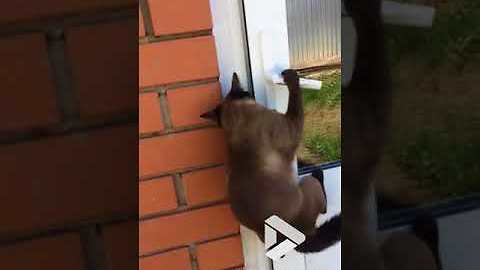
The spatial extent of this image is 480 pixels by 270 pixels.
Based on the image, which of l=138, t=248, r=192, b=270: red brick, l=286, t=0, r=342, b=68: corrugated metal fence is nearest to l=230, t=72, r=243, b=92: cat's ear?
l=286, t=0, r=342, b=68: corrugated metal fence

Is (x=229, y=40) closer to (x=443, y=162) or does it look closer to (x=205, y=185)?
(x=205, y=185)

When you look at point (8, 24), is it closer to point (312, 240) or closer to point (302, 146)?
point (302, 146)

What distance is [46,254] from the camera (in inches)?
22.0

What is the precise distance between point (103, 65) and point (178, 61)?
13.8 inches

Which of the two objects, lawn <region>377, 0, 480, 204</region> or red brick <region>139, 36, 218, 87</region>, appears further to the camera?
lawn <region>377, 0, 480, 204</region>

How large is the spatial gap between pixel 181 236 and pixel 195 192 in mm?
89

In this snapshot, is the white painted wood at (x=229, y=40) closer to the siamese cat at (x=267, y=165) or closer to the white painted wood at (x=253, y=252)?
the siamese cat at (x=267, y=165)

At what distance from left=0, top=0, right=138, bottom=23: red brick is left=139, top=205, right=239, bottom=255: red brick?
502 millimetres

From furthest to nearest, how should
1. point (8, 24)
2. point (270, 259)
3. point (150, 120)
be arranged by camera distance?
point (270, 259)
point (150, 120)
point (8, 24)

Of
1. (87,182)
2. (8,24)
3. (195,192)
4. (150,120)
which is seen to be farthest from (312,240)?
(8,24)

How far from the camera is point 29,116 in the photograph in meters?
0.52

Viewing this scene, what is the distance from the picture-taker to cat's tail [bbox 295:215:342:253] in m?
0.96

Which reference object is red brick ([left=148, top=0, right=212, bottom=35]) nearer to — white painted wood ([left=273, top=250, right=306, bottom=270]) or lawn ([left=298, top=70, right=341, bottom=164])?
lawn ([left=298, top=70, right=341, bottom=164])

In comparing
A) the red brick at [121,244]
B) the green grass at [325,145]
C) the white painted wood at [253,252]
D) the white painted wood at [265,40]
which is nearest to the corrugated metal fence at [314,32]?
the white painted wood at [265,40]
